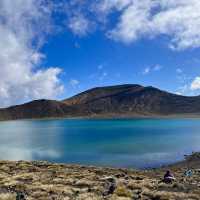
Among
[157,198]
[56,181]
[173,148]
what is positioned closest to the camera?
[157,198]

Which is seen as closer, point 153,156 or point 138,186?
point 138,186

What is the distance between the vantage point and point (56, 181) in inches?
1126

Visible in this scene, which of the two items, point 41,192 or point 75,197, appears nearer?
point 75,197

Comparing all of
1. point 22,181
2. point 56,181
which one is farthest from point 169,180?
point 22,181

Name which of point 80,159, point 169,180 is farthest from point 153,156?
point 169,180

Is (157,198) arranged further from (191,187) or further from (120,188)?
(191,187)

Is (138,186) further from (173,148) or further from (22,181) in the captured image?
(173,148)

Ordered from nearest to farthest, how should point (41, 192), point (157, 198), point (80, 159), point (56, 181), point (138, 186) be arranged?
point (157, 198)
point (41, 192)
point (138, 186)
point (56, 181)
point (80, 159)

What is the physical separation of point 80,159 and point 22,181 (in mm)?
41266

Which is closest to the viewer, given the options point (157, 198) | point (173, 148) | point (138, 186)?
point (157, 198)

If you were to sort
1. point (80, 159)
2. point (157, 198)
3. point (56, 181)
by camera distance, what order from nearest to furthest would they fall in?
point (157, 198)
point (56, 181)
point (80, 159)

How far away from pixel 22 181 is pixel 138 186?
10.6 meters

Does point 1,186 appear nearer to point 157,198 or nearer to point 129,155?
point 157,198

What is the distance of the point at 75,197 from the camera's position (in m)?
21.9
